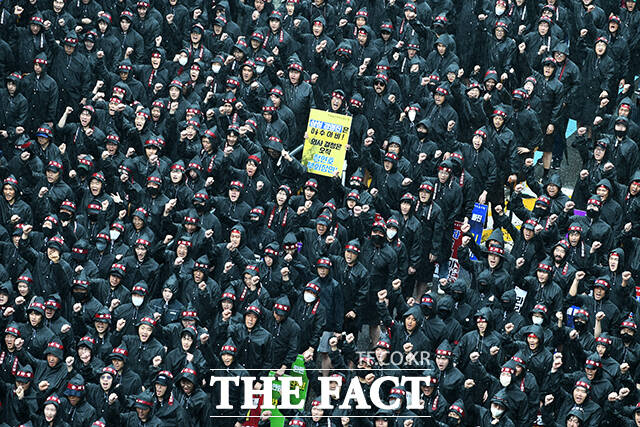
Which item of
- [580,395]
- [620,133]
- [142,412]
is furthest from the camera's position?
[620,133]

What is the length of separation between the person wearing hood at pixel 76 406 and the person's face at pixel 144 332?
1272 mm

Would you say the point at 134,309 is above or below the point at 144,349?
above

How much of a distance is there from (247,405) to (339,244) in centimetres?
353

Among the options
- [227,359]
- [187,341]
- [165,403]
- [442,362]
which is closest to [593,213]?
[442,362]

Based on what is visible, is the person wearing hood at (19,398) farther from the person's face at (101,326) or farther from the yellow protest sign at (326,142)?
the yellow protest sign at (326,142)

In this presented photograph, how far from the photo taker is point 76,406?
2328 cm

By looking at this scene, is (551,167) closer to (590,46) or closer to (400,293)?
(590,46)

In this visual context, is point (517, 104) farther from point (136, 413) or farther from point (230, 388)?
point (136, 413)

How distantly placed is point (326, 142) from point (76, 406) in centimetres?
725

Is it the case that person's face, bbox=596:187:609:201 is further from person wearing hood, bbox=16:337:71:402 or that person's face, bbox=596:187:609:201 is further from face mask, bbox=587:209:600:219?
person wearing hood, bbox=16:337:71:402

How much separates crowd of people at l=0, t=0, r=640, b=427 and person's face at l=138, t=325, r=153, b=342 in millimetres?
29

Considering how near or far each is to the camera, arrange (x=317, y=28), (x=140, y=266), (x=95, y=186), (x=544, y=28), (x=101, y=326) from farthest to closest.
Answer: (x=317, y=28)
(x=544, y=28)
(x=95, y=186)
(x=140, y=266)
(x=101, y=326)

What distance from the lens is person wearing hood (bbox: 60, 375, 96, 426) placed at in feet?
76.1

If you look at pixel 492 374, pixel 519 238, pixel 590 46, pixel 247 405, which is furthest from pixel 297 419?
pixel 590 46
